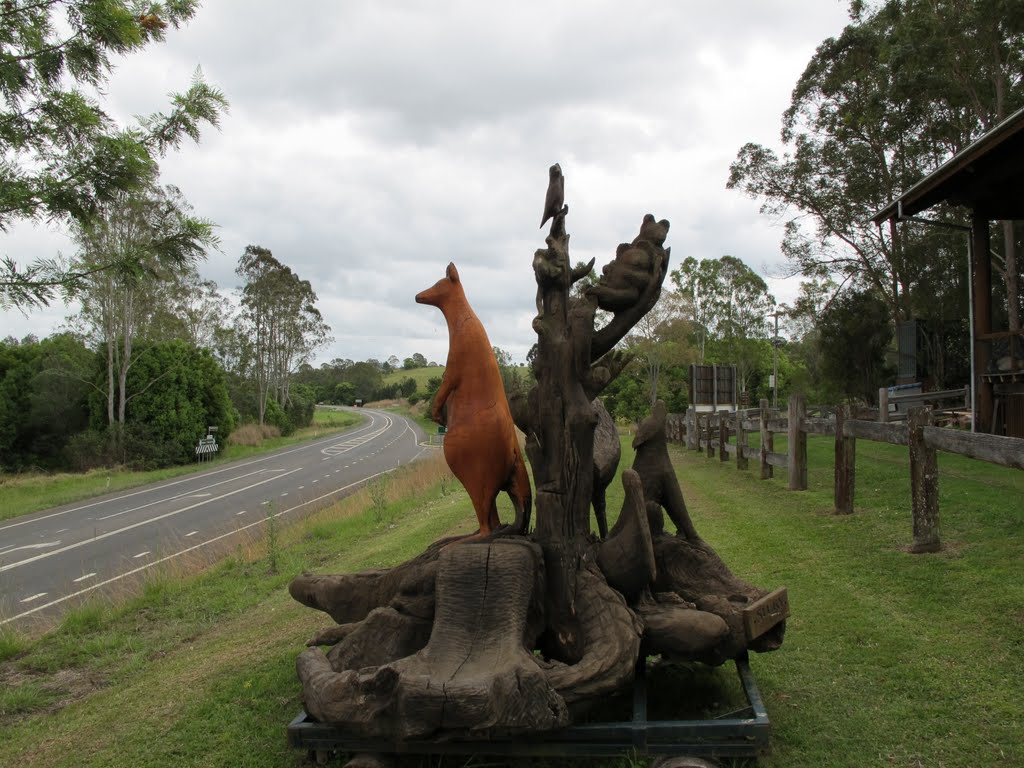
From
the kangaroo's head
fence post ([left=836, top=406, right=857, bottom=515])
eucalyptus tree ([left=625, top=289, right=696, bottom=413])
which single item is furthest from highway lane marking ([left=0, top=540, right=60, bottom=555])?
eucalyptus tree ([left=625, top=289, right=696, bottom=413])

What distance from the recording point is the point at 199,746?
159 inches

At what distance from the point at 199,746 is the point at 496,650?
1.78m

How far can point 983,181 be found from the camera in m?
11.0

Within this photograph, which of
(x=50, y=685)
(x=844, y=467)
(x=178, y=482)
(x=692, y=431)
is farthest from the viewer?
(x=178, y=482)

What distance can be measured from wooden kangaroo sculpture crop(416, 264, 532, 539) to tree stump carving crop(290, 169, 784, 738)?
18 centimetres

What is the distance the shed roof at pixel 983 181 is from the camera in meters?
9.95

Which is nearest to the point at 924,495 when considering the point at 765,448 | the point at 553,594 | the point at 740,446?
the point at 553,594

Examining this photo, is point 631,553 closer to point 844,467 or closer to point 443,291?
point 443,291

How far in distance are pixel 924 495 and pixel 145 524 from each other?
562 inches

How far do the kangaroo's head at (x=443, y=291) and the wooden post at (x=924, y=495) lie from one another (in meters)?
4.26

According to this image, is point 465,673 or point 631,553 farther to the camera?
point 631,553

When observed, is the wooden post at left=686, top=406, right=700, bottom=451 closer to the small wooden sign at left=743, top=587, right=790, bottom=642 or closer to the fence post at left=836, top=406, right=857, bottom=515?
the fence post at left=836, top=406, right=857, bottom=515

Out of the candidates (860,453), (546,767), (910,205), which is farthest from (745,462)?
(546,767)

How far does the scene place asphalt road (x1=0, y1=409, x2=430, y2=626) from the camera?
10391 millimetres
